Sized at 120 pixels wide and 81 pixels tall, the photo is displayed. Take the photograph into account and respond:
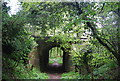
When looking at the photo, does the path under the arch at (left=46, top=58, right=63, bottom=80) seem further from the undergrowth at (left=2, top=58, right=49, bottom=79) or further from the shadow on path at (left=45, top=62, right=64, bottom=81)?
the undergrowth at (left=2, top=58, right=49, bottom=79)

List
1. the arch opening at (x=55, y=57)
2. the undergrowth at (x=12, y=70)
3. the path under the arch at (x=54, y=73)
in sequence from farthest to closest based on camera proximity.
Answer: the arch opening at (x=55, y=57) < the path under the arch at (x=54, y=73) < the undergrowth at (x=12, y=70)

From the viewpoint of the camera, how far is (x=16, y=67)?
150 inches

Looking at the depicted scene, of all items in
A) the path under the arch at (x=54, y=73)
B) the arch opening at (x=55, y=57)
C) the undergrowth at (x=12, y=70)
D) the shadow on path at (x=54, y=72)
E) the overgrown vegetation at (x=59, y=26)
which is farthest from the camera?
the arch opening at (x=55, y=57)

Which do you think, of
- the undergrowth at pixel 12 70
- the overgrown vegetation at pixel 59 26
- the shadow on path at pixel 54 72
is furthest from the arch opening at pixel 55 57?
the overgrown vegetation at pixel 59 26

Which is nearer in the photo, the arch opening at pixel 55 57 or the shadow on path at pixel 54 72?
the shadow on path at pixel 54 72

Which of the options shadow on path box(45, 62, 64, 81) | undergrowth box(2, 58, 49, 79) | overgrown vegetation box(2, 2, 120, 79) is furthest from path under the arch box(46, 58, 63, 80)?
overgrown vegetation box(2, 2, 120, 79)

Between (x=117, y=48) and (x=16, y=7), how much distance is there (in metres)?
3.36

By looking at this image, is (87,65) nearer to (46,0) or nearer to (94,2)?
(94,2)

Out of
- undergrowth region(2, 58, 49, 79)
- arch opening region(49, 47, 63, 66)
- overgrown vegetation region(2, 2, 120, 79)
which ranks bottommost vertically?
arch opening region(49, 47, 63, 66)

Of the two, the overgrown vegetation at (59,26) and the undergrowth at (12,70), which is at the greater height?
the overgrown vegetation at (59,26)

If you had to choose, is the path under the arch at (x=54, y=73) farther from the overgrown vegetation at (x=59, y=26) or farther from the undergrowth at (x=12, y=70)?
the overgrown vegetation at (x=59, y=26)

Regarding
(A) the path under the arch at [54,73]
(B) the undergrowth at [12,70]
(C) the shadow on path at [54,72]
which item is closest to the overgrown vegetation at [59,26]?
(B) the undergrowth at [12,70]

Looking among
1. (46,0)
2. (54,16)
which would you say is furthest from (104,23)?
(46,0)

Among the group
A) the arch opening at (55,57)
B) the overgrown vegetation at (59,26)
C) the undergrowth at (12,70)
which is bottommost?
the arch opening at (55,57)
